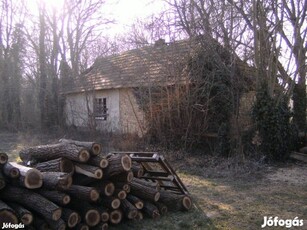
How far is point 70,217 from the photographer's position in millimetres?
5375

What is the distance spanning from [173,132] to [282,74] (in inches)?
171

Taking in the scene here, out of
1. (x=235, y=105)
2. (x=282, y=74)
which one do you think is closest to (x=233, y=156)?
(x=235, y=105)

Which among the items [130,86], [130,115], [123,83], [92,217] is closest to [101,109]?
[123,83]

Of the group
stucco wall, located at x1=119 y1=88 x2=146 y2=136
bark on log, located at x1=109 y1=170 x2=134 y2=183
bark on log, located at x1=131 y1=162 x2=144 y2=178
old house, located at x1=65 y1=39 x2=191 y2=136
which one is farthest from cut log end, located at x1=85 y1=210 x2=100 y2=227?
stucco wall, located at x1=119 y1=88 x2=146 y2=136

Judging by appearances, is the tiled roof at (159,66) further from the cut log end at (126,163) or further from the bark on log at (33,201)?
the bark on log at (33,201)

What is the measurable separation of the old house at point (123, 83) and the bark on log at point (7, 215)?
8.94 metres

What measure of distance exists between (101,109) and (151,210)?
46.1ft

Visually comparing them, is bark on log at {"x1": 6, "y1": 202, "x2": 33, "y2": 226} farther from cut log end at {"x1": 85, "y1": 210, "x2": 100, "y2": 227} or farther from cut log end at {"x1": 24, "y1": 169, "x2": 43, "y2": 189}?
cut log end at {"x1": 85, "y1": 210, "x2": 100, "y2": 227}

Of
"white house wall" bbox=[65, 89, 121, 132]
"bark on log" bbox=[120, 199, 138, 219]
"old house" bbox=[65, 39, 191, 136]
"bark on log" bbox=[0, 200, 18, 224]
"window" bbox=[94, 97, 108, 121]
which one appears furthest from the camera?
"window" bbox=[94, 97, 108, 121]

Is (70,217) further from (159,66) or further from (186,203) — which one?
(159,66)

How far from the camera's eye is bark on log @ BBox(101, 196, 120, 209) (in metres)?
5.95

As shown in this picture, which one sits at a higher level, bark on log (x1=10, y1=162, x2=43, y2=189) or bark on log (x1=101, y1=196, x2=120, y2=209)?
bark on log (x1=10, y1=162, x2=43, y2=189)

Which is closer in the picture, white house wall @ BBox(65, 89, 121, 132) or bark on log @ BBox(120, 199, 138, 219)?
bark on log @ BBox(120, 199, 138, 219)

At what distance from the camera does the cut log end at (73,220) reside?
5373 millimetres
